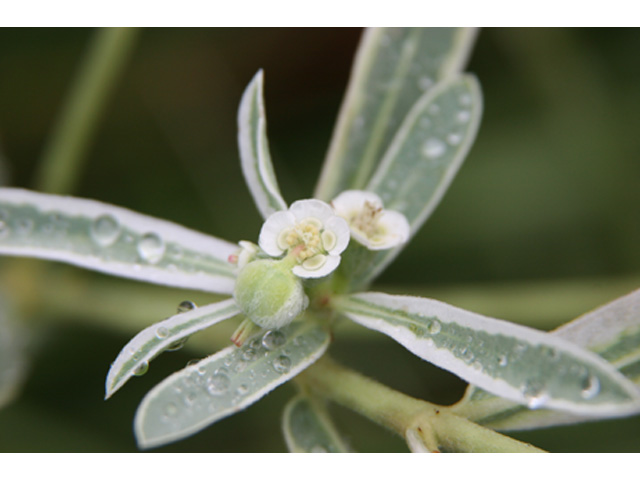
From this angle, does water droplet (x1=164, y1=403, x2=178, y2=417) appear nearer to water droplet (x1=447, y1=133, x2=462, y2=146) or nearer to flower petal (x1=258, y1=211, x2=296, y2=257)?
flower petal (x1=258, y1=211, x2=296, y2=257)

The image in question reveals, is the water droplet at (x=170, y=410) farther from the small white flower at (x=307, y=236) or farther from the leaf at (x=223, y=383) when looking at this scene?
the small white flower at (x=307, y=236)

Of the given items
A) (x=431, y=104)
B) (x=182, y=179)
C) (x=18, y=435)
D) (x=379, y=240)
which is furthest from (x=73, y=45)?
(x=379, y=240)

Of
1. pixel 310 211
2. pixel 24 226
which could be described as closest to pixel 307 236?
pixel 310 211

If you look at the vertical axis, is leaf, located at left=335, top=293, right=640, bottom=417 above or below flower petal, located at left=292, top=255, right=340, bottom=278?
below

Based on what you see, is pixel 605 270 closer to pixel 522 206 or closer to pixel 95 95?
pixel 522 206

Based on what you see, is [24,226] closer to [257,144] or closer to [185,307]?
[185,307]

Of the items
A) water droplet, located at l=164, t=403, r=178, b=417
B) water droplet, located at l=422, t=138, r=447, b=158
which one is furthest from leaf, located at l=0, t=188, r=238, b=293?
water droplet, located at l=422, t=138, r=447, b=158

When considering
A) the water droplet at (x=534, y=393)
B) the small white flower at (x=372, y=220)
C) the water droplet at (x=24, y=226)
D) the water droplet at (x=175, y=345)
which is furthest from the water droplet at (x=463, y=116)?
the water droplet at (x=24, y=226)
